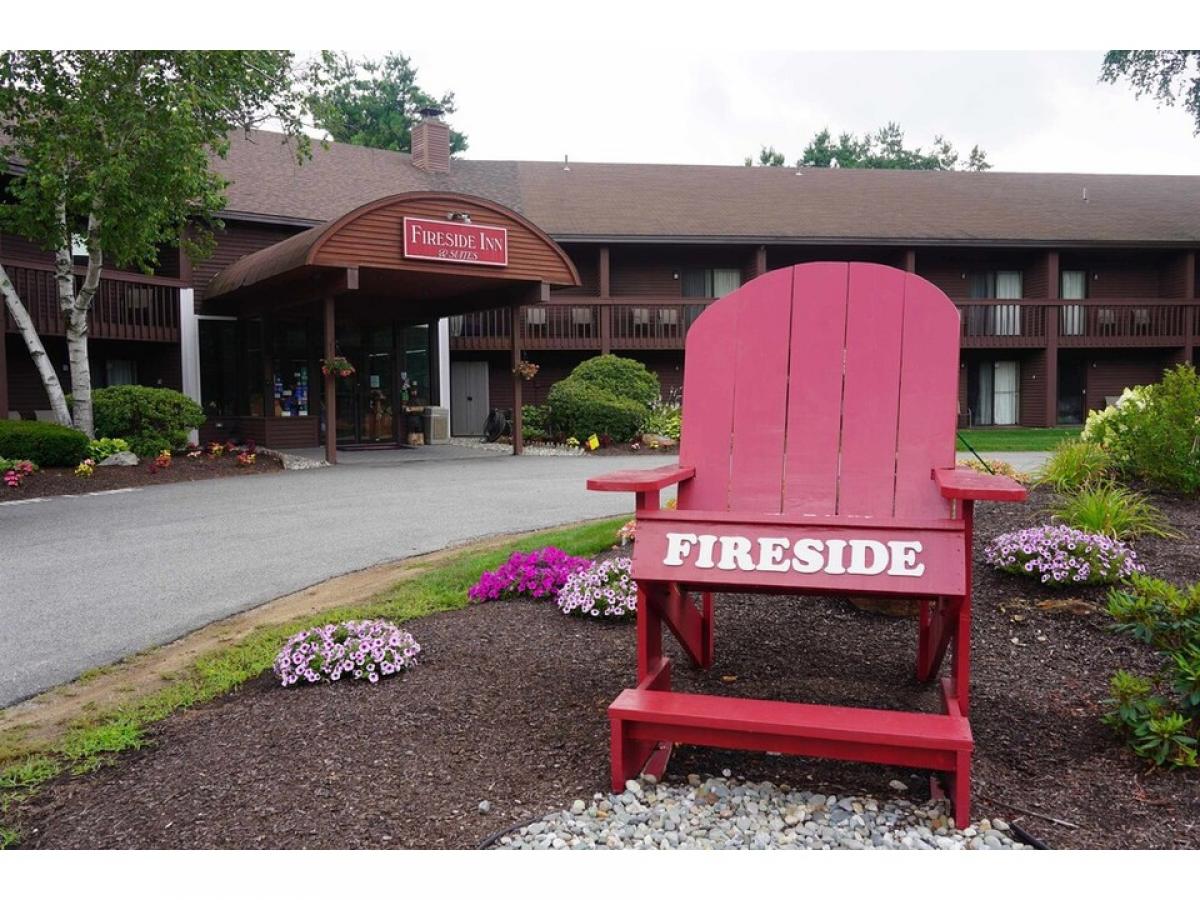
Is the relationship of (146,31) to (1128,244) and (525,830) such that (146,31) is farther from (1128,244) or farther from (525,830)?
(1128,244)

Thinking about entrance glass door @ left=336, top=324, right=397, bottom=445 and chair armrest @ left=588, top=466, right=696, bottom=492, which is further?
entrance glass door @ left=336, top=324, right=397, bottom=445

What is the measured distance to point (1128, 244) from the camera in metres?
23.7

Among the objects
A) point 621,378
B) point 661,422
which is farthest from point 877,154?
point 661,422

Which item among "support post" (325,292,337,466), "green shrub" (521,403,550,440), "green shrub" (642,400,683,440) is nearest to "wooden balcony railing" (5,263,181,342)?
"support post" (325,292,337,466)

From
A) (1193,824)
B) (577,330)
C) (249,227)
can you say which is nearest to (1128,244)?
(577,330)

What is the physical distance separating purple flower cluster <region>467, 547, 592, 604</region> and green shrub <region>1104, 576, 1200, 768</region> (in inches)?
107

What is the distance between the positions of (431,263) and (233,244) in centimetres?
636

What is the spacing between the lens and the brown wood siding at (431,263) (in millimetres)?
13617

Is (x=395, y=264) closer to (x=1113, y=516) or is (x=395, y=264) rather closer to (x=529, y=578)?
(x=529, y=578)

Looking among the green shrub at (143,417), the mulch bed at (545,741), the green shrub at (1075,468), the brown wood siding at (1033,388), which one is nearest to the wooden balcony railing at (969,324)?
the brown wood siding at (1033,388)

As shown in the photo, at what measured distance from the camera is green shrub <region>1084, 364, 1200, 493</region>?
6.23 meters

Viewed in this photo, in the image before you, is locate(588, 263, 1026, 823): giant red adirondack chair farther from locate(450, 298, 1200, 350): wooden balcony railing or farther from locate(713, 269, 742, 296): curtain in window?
locate(713, 269, 742, 296): curtain in window

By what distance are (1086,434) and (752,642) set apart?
472 centimetres

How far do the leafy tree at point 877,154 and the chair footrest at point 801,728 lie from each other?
4452cm
